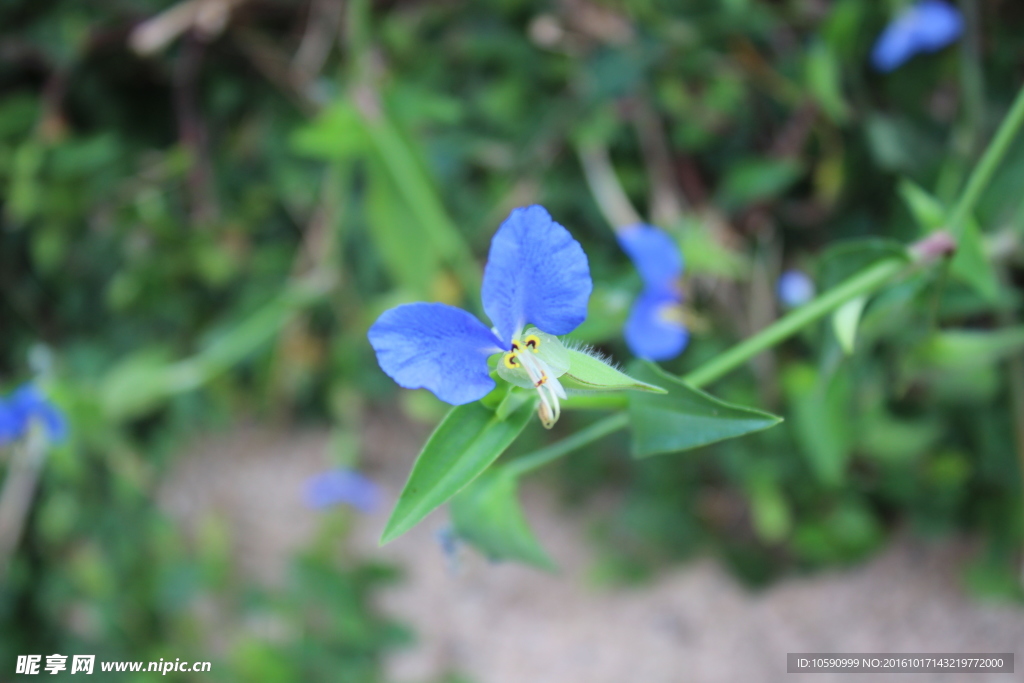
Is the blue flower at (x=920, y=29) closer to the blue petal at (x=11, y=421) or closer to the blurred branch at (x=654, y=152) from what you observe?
the blurred branch at (x=654, y=152)

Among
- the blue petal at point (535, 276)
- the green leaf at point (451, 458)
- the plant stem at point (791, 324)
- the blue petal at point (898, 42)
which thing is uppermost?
the blue petal at point (898, 42)

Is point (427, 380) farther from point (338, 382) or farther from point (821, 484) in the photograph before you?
point (338, 382)

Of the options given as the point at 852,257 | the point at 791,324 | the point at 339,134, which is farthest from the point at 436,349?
the point at 339,134

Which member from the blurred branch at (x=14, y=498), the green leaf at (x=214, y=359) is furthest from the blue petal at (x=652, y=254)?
the blurred branch at (x=14, y=498)

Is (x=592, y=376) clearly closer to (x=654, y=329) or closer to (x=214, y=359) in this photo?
(x=654, y=329)

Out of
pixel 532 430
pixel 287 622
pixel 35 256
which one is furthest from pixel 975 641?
pixel 35 256

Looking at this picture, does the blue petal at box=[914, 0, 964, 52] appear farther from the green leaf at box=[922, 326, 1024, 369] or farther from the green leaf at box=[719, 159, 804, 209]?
the green leaf at box=[922, 326, 1024, 369]
